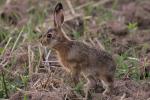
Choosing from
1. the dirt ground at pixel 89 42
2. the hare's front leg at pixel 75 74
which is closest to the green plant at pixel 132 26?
the dirt ground at pixel 89 42

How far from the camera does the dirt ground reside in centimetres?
730

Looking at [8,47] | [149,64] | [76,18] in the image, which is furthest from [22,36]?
[149,64]

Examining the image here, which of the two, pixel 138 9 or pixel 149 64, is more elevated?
pixel 138 9

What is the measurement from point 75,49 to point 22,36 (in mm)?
1851

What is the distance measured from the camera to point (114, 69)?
24.1ft

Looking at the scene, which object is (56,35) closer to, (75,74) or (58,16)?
(58,16)

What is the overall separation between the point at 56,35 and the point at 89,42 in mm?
1744

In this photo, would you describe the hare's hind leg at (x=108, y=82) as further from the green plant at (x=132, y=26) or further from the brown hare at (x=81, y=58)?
the green plant at (x=132, y=26)

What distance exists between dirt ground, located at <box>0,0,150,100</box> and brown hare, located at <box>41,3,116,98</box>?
171 millimetres

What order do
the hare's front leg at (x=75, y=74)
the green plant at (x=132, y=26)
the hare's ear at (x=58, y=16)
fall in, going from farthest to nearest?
1. the green plant at (x=132, y=26)
2. the hare's ear at (x=58, y=16)
3. the hare's front leg at (x=75, y=74)

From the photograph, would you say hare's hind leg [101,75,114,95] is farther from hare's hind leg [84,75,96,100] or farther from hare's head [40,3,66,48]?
hare's head [40,3,66,48]

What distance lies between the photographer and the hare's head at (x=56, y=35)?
24.3 ft

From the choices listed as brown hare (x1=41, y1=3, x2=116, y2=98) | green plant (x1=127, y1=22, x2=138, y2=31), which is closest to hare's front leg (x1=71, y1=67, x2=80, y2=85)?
brown hare (x1=41, y1=3, x2=116, y2=98)

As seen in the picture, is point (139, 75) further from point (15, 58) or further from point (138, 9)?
point (138, 9)
